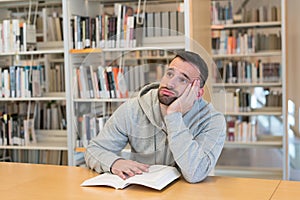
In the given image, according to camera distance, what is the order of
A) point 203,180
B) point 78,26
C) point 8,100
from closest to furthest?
point 203,180 < point 78,26 < point 8,100

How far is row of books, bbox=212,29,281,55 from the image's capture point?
4.77 metres

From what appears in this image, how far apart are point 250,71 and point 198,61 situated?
129 inches

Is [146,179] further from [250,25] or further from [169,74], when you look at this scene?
[250,25]

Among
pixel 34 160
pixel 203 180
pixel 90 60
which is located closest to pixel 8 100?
pixel 34 160

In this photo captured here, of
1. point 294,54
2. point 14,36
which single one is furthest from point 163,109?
point 294,54

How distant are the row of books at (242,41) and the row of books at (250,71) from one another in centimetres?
14

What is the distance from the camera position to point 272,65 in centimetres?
474

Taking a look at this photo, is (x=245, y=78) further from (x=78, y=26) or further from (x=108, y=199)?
(x=108, y=199)

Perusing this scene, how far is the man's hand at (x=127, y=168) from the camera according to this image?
1.63 m

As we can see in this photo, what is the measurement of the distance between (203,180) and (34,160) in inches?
92.7

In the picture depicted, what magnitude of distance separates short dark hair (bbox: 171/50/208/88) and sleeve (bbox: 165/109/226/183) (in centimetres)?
14

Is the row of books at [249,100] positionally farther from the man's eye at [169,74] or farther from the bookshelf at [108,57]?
the man's eye at [169,74]

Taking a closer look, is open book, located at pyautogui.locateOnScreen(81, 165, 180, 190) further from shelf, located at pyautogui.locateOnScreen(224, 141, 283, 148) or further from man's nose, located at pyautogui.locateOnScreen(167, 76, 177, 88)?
shelf, located at pyautogui.locateOnScreen(224, 141, 283, 148)

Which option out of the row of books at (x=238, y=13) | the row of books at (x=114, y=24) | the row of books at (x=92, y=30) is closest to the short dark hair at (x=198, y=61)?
the row of books at (x=114, y=24)
